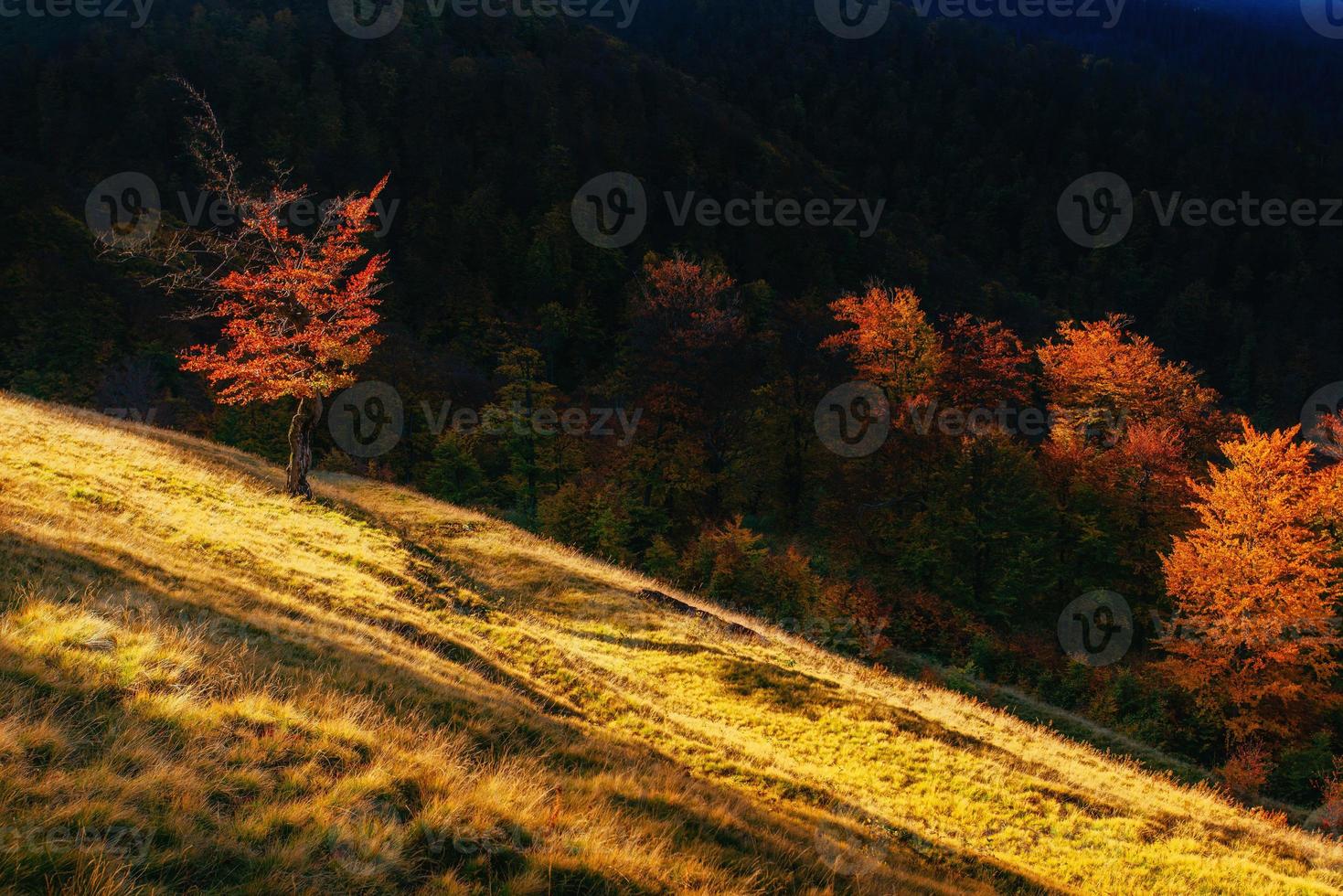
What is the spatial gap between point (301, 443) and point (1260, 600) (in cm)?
3421

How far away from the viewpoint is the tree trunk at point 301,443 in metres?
20.7

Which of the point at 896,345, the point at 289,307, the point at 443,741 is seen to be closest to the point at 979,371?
the point at 896,345

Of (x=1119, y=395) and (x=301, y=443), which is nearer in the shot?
(x=301, y=443)

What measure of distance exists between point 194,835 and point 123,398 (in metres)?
57.7

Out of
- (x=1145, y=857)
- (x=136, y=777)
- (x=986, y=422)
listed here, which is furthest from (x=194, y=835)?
(x=986, y=422)

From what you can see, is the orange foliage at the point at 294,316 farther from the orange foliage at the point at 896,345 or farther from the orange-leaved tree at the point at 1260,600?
the orange-leaved tree at the point at 1260,600

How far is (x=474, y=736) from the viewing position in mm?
7648

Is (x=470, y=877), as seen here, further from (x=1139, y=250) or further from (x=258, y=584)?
(x=1139, y=250)

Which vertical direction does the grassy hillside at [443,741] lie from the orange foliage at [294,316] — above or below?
below

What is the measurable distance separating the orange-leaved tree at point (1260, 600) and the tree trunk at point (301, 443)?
1243 inches

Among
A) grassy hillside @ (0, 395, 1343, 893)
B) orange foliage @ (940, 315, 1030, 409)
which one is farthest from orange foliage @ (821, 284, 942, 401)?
grassy hillside @ (0, 395, 1343, 893)

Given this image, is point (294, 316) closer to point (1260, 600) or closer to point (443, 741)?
point (443, 741)

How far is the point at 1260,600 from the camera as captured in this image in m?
24.6

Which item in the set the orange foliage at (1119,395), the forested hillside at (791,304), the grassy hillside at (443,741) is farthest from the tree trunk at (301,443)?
the orange foliage at (1119,395)
